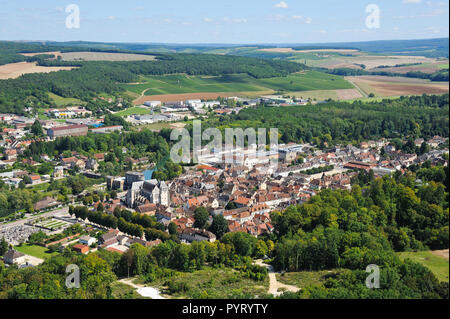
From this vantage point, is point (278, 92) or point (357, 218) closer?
point (357, 218)

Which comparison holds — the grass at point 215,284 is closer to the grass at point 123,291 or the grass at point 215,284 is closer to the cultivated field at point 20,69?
the grass at point 123,291

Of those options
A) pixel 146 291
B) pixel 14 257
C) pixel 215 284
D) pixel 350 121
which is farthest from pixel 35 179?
pixel 350 121

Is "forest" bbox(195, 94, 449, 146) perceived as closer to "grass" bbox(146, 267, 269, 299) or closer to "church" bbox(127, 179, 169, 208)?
"church" bbox(127, 179, 169, 208)

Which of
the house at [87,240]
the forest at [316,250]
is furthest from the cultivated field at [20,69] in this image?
the house at [87,240]

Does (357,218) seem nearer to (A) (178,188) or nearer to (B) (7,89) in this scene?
(A) (178,188)
